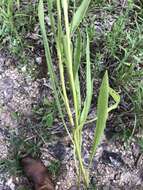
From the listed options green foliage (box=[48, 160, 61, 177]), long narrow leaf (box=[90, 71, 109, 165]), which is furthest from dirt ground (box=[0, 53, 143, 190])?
long narrow leaf (box=[90, 71, 109, 165])

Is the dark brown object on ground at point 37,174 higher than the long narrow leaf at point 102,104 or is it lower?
lower

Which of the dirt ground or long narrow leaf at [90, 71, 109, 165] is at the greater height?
long narrow leaf at [90, 71, 109, 165]

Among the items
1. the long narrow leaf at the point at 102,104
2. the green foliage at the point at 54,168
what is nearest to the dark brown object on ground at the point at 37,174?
the green foliage at the point at 54,168

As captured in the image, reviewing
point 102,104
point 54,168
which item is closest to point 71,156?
point 54,168

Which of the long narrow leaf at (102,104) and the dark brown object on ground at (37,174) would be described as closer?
the long narrow leaf at (102,104)

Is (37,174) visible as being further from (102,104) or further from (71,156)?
(102,104)

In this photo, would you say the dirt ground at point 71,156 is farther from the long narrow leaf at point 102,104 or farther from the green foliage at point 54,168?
the long narrow leaf at point 102,104

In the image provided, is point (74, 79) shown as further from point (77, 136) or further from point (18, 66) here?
point (18, 66)

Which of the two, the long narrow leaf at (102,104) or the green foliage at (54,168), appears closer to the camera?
the long narrow leaf at (102,104)

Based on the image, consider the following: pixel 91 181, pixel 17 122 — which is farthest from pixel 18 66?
pixel 91 181

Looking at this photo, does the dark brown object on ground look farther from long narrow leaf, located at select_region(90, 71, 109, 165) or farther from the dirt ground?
long narrow leaf, located at select_region(90, 71, 109, 165)
